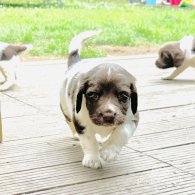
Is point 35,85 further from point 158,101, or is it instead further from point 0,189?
point 0,189

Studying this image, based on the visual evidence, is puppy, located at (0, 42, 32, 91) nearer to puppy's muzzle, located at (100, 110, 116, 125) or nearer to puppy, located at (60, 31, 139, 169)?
puppy, located at (60, 31, 139, 169)

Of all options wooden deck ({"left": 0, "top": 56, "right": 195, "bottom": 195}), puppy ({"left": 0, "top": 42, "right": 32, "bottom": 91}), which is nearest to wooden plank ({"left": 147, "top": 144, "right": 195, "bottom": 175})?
wooden deck ({"left": 0, "top": 56, "right": 195, "bottom": 195})

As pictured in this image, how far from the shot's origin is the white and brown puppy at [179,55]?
225 inches

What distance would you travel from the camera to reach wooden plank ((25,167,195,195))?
2693mm

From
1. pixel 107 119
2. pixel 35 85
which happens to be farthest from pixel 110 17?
pixel 107 119

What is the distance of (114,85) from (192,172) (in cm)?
67

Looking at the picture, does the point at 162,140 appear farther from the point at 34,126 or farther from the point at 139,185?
the point at 34,126

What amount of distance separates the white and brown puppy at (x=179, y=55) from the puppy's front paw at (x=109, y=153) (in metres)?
2.99

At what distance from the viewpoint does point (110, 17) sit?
1164cm

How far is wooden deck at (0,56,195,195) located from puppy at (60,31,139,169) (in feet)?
0.46

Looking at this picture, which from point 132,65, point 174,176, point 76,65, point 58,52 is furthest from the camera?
point 58,52

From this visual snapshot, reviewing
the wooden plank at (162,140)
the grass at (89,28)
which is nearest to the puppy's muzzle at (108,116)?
the wooden plank at (162,140)

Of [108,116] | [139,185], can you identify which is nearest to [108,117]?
[108,116]

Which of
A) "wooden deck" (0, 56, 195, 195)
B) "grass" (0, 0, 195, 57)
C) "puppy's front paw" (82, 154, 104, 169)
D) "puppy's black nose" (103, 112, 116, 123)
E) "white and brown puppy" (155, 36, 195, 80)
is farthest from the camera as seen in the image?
"grass" (0, 0, 195, 57)
